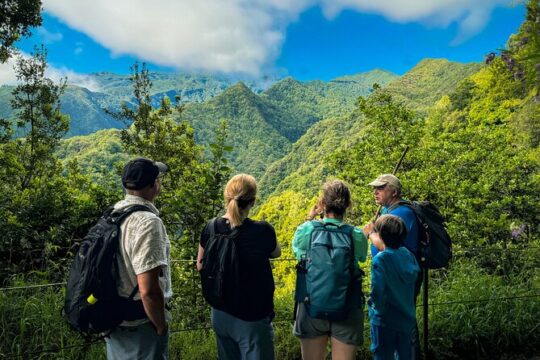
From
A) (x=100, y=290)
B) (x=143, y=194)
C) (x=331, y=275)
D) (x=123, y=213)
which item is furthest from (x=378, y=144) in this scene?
(x=100, y=290)

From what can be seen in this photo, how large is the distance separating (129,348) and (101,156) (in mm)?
60515

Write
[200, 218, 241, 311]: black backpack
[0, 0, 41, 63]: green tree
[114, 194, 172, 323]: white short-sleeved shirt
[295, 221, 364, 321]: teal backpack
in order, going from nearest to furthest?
[114, 194, 172, 323]: white short-sleeved shirt, [200, 218, 241, 311]: black backpack, [295, 221, 364, 321]: teal backpack, [0, 0, 41, 63]: green tree

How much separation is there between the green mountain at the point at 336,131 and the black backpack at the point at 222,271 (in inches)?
2795

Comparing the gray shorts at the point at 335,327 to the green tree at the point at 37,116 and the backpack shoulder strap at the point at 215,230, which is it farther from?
the green tree at the point at 37,116

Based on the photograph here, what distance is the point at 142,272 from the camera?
1963 mm

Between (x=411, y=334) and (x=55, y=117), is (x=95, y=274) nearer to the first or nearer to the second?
(x=411, y=334)

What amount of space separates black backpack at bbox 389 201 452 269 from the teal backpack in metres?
0.73

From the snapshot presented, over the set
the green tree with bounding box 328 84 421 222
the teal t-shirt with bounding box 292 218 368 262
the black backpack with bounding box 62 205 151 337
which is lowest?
the black backpack with bounding box 62 205 151 337

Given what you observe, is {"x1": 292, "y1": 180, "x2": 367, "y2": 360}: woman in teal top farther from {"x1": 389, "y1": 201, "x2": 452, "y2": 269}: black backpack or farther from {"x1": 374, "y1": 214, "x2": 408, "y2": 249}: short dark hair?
{"x1": 389, "y1": 201, "x2": 452, "y2": 269}: black backpack

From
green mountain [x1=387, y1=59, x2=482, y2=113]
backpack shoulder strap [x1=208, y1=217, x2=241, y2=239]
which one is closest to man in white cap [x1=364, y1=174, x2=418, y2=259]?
backpack shoulder strap [x1=208, y1=217, x2=241, y2=239]

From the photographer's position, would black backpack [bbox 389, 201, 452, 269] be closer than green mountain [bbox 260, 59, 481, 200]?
Yes

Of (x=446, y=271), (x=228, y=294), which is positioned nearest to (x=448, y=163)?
(x=446, y=271)

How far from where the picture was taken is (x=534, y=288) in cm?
460

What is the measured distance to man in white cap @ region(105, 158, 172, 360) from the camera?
78.1 inches
